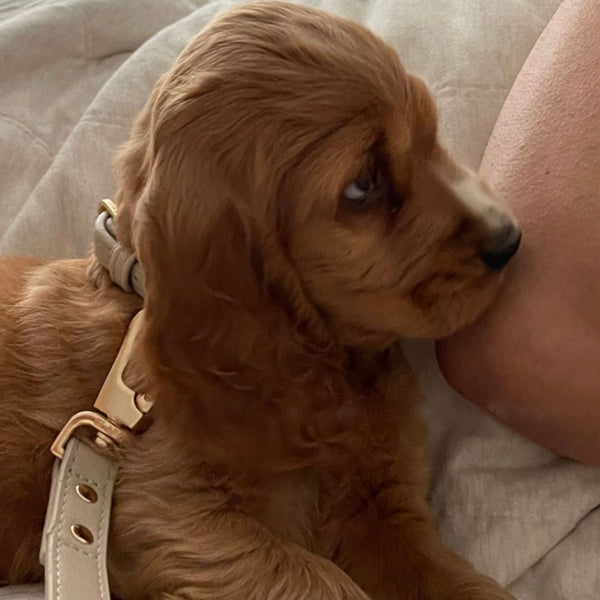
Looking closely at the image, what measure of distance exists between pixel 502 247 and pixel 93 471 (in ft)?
2.10

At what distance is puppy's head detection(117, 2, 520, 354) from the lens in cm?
108

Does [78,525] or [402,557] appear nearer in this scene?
[78,525]

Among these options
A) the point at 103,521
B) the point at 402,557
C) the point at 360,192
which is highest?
the point at 360,192

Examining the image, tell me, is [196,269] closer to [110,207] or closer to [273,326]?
[273,326]

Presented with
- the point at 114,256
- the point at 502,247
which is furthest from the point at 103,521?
the point at 502,247

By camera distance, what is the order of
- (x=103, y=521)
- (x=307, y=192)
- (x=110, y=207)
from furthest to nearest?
(x=110, y=207)
(x=103, y=521)
(x=307, y=192)

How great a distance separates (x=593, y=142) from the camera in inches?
45.3

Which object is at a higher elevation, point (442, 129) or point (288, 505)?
point (442, 129)

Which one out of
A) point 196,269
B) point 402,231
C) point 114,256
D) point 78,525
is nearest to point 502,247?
point 402,231

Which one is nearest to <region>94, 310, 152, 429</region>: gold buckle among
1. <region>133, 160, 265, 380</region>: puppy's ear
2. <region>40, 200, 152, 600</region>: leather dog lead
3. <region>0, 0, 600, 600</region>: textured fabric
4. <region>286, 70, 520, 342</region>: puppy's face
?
<region>40, 200, 152, 600</region>: leather dog lead

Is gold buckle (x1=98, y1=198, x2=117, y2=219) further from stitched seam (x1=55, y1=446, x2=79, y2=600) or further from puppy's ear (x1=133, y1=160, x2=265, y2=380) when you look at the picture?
stitched seam (x1=55, y1=446, x2=79, y2=600)

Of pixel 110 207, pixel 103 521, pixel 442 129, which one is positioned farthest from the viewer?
pixel 442 129

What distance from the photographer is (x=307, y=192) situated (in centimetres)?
109

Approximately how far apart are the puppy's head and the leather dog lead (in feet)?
0.51
